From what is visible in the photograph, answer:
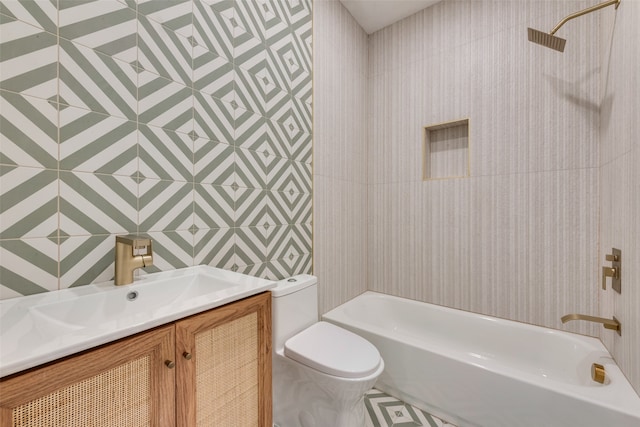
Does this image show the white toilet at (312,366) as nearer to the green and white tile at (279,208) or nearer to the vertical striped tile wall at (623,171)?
the green and white tile at (279,208)

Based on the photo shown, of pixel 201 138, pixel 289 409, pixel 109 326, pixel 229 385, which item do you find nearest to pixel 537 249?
pixel 289 409

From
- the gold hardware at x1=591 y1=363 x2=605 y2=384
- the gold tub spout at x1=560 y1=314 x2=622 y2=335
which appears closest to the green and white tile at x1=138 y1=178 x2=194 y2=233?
the gold tub spout at x1=560 y1=314 x2=622 y2=335

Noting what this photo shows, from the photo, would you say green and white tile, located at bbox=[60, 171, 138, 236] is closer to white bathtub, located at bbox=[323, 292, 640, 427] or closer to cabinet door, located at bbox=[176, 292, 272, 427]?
cabinet door, located at bbox=[176, 292, 272, 427]

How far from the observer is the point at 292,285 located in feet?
4.61

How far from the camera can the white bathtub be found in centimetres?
116

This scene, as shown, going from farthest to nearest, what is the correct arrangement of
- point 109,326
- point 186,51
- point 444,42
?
point 444,42
point 186,51
point 109,326

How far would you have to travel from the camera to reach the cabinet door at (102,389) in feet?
1.66

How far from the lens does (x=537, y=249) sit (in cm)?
174

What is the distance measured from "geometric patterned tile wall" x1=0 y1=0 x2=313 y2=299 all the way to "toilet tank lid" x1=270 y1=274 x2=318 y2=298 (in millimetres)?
131

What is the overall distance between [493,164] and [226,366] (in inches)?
78.4

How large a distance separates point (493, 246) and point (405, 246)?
24.6 inches

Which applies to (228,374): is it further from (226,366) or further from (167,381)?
(167,381)

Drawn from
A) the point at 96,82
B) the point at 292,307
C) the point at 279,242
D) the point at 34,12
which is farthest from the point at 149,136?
the point at 292,307

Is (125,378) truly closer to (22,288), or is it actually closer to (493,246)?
(22,288)
